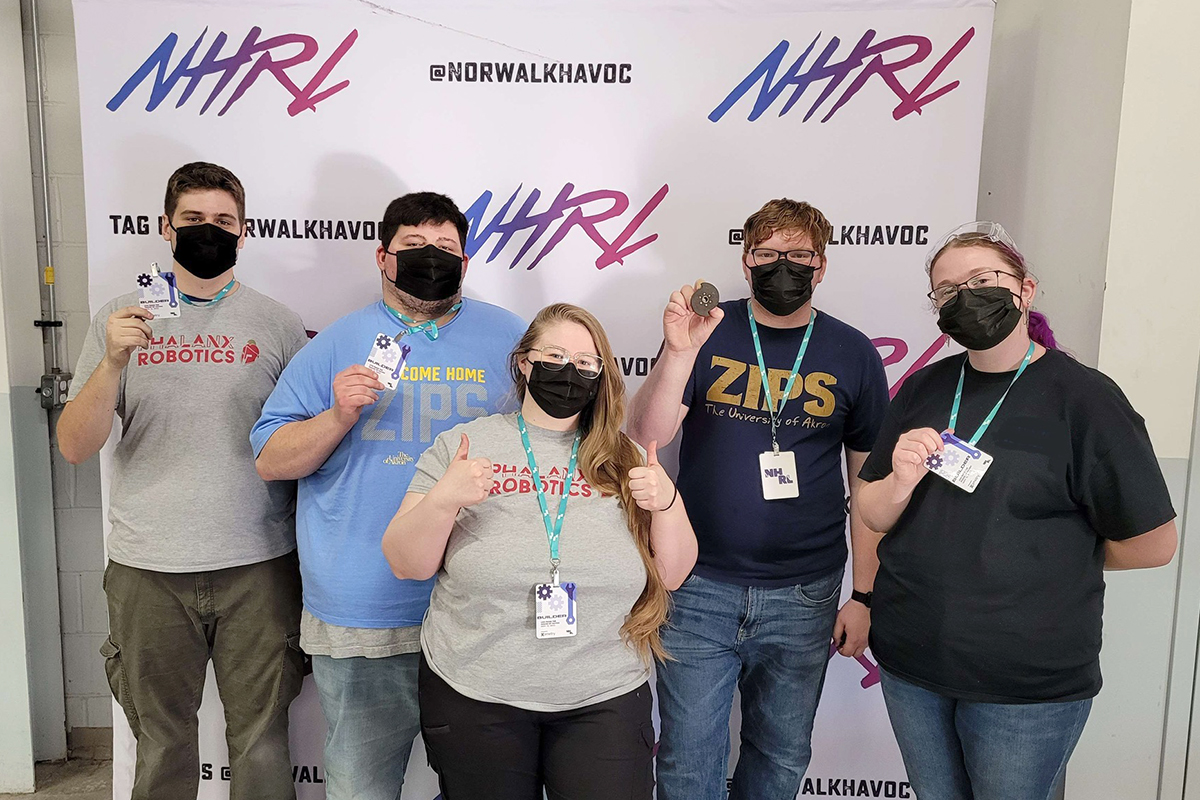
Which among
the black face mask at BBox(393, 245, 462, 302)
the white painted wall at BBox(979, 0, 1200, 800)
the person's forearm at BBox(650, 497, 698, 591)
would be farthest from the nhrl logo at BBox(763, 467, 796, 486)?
the white painted wall at BBox(979, 0, 1200, 800)

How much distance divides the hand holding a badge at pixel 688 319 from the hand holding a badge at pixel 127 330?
4.02ft

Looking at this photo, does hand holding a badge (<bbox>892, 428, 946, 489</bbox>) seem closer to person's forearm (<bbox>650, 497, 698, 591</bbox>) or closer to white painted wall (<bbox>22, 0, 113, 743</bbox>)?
person's forearm (<bbox>650, 497, 698, 591</bbox>)

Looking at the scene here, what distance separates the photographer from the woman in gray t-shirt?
1506mm

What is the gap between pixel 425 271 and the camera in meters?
1.82

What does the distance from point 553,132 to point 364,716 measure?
5.55ft

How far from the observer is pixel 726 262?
2.36 metres

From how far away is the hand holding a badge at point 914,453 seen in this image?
145 centimetres

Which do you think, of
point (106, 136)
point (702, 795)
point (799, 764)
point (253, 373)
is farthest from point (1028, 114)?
point (106, 136)

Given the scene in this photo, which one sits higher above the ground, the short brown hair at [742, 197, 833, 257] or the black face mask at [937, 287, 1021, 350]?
the short brown hair at [742, 197, 833, 257]

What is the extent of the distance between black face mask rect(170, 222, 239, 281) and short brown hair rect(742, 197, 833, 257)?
4.28ft

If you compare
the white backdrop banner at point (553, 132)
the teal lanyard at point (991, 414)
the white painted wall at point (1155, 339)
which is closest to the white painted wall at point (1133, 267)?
the white painted wall at point (1155, 339)

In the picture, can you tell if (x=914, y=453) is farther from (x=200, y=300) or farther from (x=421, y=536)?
(x=200, y=300)

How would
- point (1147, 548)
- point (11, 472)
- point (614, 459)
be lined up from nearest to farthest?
point (1147, 548)
point (614, 459)
point (11, 472)

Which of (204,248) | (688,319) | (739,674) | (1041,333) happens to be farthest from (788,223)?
(204,248)
